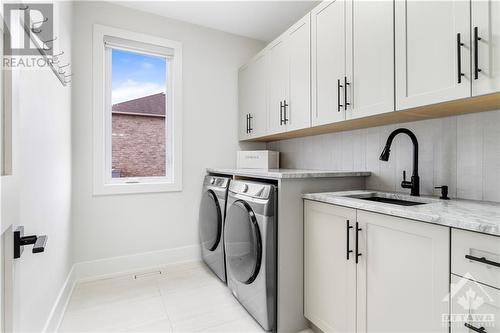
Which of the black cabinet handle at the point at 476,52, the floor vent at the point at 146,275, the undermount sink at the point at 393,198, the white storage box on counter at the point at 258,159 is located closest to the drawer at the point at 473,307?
the undermount sink at the point at 393,198

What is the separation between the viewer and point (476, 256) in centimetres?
89

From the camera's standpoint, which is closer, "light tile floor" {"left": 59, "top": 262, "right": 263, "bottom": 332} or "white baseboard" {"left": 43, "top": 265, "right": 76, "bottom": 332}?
"white baseboard" {"left": 43, "top": 265, "right": 76, "bottom": 332}

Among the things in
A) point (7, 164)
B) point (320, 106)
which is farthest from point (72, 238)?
point (320, 106)

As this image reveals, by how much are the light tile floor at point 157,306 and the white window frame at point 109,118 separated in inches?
33.6

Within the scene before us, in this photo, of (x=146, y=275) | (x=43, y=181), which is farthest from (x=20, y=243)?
(x=146, y=275)

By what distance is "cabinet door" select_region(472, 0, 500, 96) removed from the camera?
1.00 meters

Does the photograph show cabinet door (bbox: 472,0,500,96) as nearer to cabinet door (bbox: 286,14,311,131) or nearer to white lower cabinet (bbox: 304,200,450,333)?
white lower cabinet (bbox: 304,200,450,333)

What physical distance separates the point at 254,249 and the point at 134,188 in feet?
4.92

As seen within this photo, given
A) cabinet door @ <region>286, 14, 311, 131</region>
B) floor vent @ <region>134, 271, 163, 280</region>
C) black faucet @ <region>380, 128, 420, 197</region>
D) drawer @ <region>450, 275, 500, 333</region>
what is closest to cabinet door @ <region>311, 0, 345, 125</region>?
cabinet door @ <region>286, 14, 311, 131</region>

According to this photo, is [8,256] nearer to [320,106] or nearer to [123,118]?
[320,106]

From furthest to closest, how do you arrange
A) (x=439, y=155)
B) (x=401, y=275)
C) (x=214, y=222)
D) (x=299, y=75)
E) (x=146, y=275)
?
(x=146, y=275)
(x=214, y=222)
(x=299, y=75)
(x=439, y=155)
(x=401, y=275)

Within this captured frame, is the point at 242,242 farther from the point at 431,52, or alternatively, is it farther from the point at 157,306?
the point at 431,52

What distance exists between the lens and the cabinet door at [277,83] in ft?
7.40

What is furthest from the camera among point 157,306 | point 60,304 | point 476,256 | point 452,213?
point 157,306
